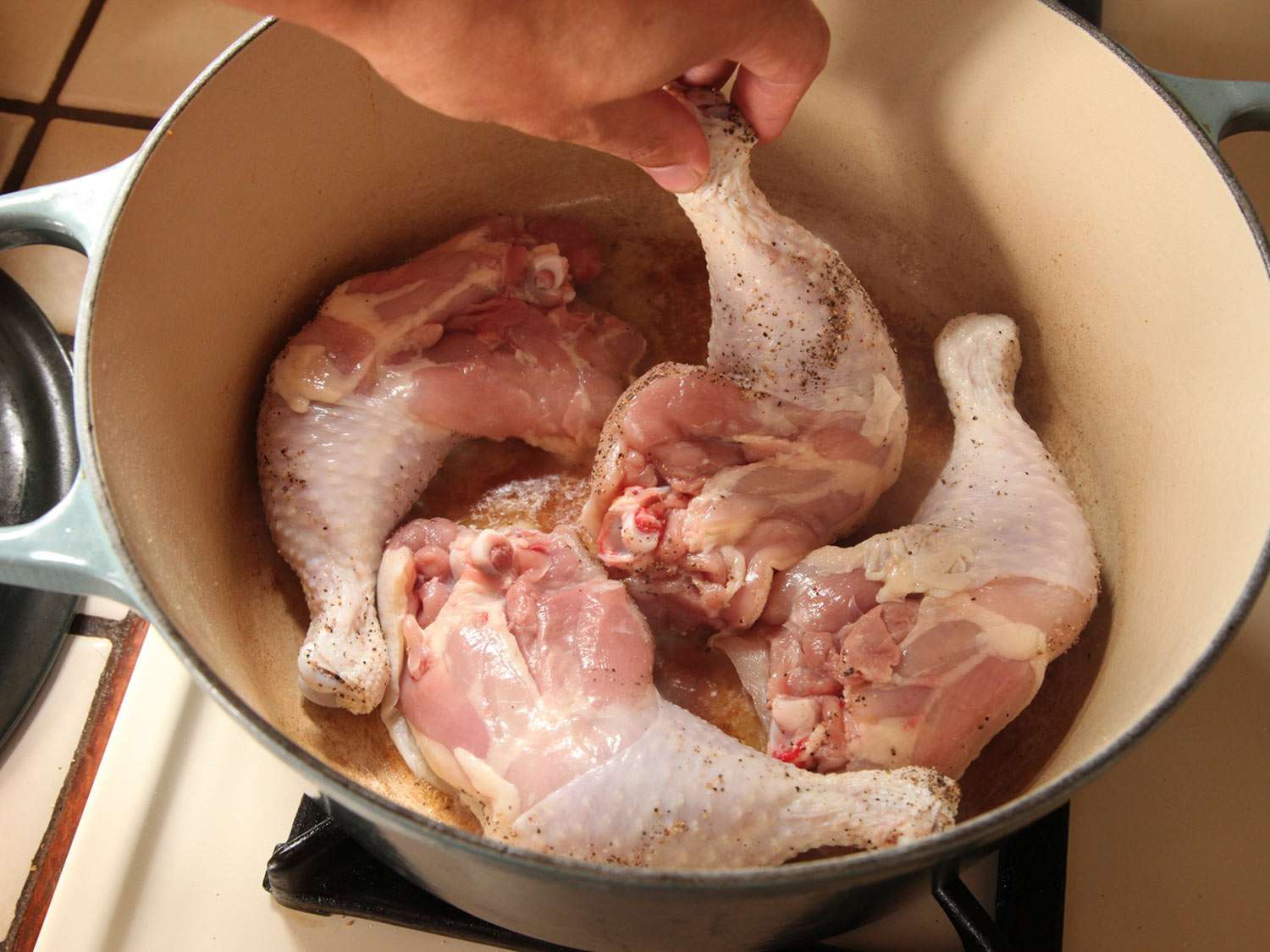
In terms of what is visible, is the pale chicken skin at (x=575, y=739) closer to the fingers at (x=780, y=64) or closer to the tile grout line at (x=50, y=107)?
the fingers at (x=780, y=64)

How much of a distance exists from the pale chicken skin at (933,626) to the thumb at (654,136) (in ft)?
1.37

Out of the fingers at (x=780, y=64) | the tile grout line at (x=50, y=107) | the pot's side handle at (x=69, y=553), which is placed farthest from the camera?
the tile grout line at (x=50, y=107)

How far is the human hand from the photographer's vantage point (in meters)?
0.72

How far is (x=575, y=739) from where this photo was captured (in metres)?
1.02

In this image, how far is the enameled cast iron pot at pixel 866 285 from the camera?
0.85 meters

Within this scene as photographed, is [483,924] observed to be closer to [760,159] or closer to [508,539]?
[508,539]

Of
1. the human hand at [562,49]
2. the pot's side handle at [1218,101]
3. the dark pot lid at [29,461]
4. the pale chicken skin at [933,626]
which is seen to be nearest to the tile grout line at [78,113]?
the dark pot lid at [29,461]

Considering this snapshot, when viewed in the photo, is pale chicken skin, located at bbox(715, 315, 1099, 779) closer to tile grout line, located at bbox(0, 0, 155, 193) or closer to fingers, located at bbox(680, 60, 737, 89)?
fingers, located at bbox(680, 60, 737, 89)

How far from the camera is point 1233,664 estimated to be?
1.20 meters

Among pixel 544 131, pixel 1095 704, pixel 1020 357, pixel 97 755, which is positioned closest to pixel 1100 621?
pixel 1095 704

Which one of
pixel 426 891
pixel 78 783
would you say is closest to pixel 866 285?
pixel 426 891

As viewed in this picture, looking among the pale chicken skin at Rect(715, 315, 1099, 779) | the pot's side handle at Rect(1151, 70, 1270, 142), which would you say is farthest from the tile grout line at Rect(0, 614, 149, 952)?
the pot's side handle at Rect(1151, 70, 1270, 142)

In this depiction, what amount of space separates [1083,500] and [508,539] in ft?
2.14

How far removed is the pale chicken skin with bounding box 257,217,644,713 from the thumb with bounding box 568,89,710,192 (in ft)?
0.98
